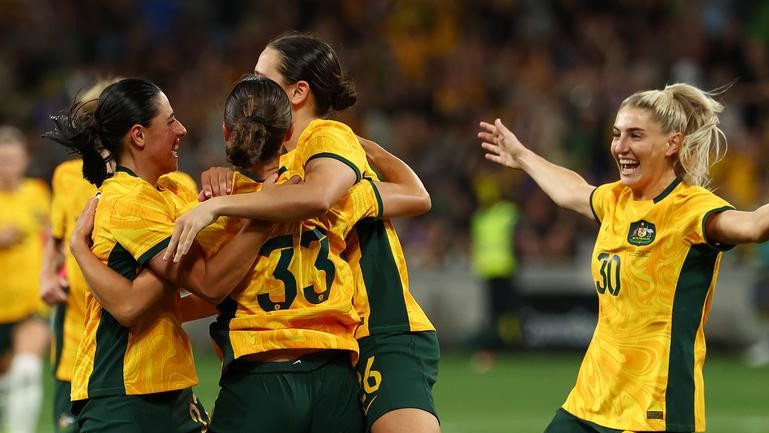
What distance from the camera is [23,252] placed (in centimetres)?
966

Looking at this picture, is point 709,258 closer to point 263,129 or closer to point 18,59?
point 263,129

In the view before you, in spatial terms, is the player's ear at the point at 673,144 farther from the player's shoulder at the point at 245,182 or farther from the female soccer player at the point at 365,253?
the player's shoulder at the point at 245,182

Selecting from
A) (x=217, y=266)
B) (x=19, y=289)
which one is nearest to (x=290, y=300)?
(x=217, y=266)

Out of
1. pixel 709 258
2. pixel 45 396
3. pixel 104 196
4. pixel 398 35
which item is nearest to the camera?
pixel 104 196

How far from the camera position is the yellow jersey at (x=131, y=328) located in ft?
14.0

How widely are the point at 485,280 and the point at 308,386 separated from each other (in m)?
10.7

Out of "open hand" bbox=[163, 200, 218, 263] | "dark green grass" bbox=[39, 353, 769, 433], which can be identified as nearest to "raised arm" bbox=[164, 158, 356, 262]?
"open hand" bbox=[163, 200, 218, 263]

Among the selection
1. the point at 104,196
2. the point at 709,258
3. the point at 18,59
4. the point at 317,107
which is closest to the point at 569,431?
the point at 709,258

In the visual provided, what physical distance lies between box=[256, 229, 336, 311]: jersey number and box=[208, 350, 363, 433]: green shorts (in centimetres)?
19

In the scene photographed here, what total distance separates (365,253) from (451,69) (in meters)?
12.6

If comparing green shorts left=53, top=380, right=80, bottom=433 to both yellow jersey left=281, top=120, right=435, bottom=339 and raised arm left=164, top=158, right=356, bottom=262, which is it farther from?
A: raised arm left=164, top=158, right=356, bottom=262

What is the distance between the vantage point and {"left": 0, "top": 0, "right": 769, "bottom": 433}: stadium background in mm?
14531

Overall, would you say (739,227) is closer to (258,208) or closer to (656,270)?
(656,270)

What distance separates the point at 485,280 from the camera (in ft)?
A: 48.4
